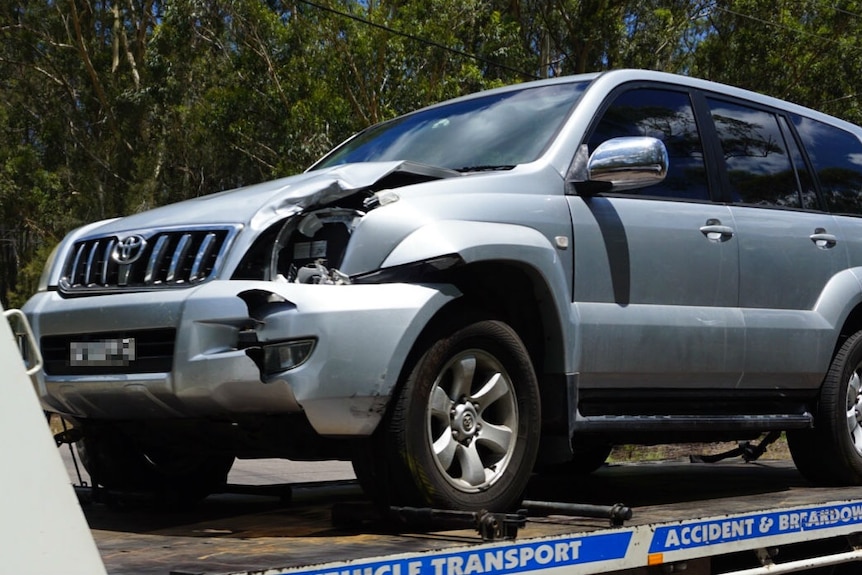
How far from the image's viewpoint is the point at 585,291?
4.35 meters

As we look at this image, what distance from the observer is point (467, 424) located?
151 inches

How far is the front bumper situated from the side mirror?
3.12 ft

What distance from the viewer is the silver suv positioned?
3590mm

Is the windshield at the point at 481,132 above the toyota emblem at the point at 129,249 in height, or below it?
above

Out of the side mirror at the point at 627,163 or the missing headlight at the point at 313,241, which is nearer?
the missing headlight at the point at 313,241

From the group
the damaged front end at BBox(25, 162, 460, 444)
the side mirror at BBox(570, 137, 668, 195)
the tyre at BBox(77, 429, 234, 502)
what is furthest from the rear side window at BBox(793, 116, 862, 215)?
the tyre at BBox(77, 429, 234, 502)

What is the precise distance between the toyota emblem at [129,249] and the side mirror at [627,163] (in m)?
1.58

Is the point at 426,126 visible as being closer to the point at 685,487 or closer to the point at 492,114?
the point at 492,114

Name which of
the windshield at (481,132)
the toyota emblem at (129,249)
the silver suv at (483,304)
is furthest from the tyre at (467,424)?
the toyota emblem at (129,249)

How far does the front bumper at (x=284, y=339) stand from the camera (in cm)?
349

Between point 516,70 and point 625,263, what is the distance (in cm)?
1703

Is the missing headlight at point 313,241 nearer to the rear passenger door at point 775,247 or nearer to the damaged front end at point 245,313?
the damaged front end at point 245,313

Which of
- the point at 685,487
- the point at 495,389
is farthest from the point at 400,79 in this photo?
the point at 495,389

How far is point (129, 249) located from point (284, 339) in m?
0.77
